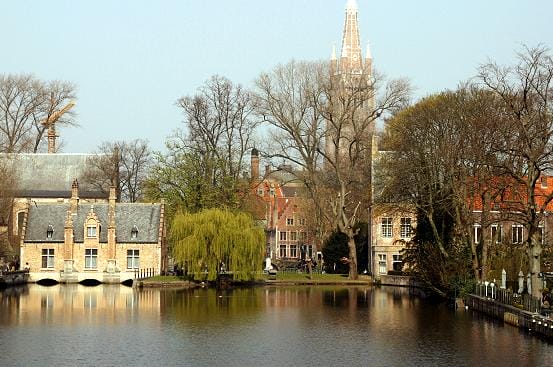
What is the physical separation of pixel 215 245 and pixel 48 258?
12.4 meters

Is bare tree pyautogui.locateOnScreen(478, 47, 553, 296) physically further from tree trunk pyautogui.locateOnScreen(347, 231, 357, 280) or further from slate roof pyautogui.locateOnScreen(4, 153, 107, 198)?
slate roof pyautogui.locateOnScreen(4, 153, 107, 198)

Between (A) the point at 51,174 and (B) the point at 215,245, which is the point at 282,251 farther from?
(B) the point at 215,245

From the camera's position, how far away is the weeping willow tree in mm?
54312

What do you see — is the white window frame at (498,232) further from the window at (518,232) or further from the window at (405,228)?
the window at (405,228)

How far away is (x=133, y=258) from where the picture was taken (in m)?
61.2

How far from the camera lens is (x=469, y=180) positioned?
138 feet

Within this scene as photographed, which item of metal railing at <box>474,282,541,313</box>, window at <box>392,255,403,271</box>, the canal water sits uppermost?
window at <box>392,255,403,271</box>

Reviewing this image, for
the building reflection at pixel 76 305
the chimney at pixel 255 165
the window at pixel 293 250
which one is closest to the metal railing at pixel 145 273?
the building reflection at pixel 76 305

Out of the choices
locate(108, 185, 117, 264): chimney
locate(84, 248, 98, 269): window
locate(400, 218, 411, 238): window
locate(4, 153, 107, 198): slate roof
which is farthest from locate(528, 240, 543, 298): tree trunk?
locate(4, 153, 107, 198): slate roof

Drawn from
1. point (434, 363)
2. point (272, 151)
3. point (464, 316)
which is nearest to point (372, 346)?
point (434, 363)

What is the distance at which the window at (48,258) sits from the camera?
61156 mm

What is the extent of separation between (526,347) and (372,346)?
4.26 meters

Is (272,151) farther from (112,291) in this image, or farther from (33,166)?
(33,166)

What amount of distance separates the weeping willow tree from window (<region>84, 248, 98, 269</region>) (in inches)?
293
